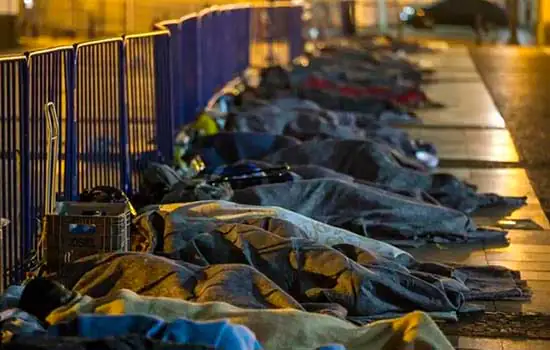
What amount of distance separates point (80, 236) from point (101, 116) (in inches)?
83.0

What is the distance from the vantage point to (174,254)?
266 inches

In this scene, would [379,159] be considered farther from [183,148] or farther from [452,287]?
[452,287]

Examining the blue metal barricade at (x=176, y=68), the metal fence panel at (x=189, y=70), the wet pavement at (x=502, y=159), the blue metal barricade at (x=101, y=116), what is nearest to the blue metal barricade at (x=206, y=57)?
the metal fence panel at (x=189, y=70)

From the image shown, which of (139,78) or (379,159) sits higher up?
(139,78)

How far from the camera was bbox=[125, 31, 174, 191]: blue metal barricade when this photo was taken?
31.1ft

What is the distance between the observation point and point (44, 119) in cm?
693

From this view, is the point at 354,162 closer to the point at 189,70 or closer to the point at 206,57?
the point at 189,70

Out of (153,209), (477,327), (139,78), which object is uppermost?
(139,78)

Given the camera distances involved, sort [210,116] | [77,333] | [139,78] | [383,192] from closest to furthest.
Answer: [77,333], [383,192], [139,78], [210,116]

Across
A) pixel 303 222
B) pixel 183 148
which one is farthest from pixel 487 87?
pixel 303 222

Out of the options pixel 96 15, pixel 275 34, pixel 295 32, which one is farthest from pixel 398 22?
pixel 275 34

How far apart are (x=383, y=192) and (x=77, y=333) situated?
13.9 feet

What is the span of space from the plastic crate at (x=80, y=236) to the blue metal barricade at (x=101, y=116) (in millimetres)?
1328

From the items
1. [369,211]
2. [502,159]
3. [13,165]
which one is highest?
[13,165]
